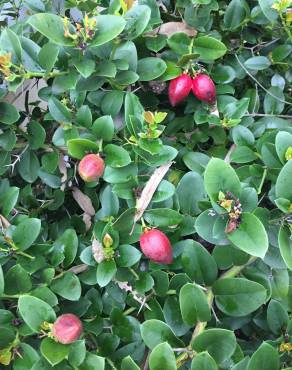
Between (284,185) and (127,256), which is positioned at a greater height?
(284,185)

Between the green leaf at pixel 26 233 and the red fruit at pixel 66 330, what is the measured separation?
6.9 inches

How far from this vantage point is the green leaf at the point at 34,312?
0.87 metres

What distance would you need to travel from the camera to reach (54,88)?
1.06 metres

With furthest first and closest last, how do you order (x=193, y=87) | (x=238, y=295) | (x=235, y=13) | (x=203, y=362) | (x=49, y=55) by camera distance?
(x=235, y=13), (x=193, y=87), (x=49, y=55), (x=238, y=295), (x=203, y=362)

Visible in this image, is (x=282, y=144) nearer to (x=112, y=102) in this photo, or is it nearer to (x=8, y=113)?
(x=112, y=102)

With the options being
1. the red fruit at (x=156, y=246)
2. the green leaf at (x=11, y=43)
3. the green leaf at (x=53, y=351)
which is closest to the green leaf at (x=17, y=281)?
the green leaf at (x=53, y=351)

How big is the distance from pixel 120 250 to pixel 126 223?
5cm

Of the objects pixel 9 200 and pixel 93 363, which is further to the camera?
pixel 9 200

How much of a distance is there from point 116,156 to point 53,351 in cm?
38

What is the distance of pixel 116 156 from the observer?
3.24 feet

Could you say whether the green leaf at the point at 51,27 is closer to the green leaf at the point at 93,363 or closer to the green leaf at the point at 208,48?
the green leaf at the point at 208,48

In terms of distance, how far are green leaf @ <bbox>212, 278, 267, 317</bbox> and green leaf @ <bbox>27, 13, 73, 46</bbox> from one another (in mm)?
552

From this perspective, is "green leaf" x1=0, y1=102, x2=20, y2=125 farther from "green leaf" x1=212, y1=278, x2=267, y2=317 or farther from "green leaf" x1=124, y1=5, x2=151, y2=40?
"green leaf" x1=212, y1=278, x2=267, y2=317

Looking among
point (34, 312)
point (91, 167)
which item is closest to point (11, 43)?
point (91, 167)
